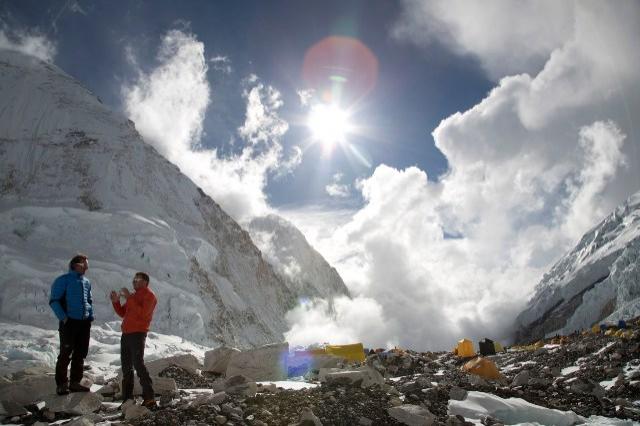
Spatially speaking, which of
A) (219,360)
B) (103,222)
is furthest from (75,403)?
(103,222)

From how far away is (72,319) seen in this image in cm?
735

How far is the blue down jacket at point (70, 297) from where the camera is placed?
718 cm

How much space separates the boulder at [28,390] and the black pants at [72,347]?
1.92 feet

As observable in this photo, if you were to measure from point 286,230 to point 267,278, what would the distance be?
70236 millimetres

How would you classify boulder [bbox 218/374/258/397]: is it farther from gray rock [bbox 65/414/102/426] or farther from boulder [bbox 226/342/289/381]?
boulder [bbox 226/342/289/381]

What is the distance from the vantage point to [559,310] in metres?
166

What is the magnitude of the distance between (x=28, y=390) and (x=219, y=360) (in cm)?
624

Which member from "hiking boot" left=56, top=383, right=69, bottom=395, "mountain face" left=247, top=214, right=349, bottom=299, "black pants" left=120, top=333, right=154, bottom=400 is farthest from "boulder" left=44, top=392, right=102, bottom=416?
"mountain face" left=247, top=214, right=349, bottom=299

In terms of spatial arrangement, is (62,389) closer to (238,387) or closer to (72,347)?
(72,347)

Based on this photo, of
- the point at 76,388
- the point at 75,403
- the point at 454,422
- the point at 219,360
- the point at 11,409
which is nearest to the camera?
the point at 11,409

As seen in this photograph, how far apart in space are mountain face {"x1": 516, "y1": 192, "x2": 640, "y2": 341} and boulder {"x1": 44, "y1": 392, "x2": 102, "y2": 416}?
94756 millimetres

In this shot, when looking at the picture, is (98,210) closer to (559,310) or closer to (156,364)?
(156,364)

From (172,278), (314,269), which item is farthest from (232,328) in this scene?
(314,269)

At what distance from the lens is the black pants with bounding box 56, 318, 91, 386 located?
Answer: 7.15 metres
